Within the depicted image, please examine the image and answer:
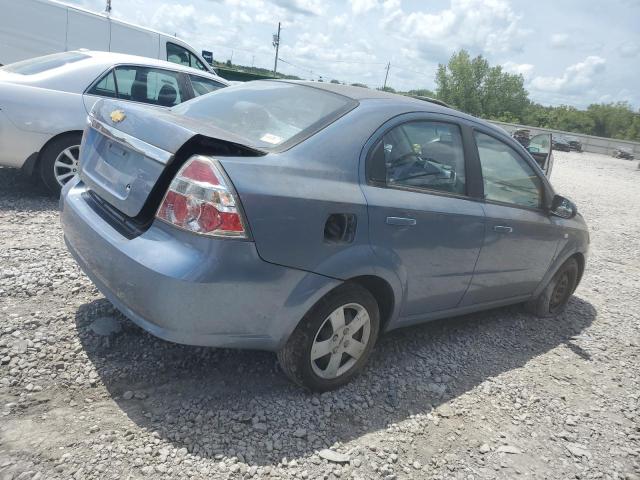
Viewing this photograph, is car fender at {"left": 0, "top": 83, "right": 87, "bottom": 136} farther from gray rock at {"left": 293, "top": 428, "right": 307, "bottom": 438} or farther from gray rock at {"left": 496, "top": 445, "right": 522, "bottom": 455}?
gray rock at {"left": 496, "top": 445, "right": 522, "bottom": 455}

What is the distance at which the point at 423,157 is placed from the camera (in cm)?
308

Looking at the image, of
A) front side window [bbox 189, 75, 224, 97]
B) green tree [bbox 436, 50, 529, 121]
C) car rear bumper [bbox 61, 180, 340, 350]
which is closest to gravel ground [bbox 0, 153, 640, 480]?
car rear bumper [bbox 61, 180, 340, 350]

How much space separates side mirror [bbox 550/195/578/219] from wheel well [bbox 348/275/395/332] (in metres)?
1.96

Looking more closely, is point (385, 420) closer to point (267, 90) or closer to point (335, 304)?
point (335, 304)

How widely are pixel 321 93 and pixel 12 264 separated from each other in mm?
2606

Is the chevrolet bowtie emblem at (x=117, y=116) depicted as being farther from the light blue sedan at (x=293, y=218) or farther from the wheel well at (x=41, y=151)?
the wheel well at (x=41, y=151)

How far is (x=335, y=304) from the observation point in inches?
102

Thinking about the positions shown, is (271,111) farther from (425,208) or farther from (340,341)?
(340,341)

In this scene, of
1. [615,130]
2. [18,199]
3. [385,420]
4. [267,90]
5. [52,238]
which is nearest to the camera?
[385,420]

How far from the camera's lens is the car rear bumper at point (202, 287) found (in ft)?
7.05

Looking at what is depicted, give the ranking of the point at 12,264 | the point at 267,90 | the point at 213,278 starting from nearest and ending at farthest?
1. the point at 213,278
2. the point at 267,90
3. the point at 12,264

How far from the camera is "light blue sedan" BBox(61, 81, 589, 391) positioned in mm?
2186

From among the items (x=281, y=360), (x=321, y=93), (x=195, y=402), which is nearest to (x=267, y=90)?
(x=321, y=93)

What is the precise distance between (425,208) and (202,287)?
1444 millimetres
